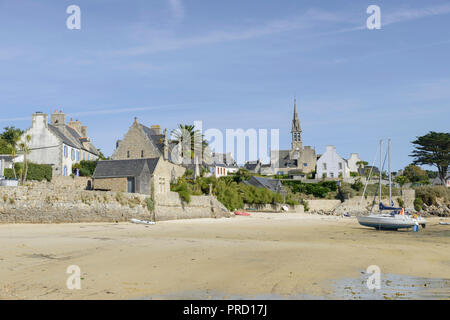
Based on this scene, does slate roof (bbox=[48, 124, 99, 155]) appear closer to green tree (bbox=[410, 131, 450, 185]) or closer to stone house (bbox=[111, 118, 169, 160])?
stone house (bbox=[111, 118, 169, 160])

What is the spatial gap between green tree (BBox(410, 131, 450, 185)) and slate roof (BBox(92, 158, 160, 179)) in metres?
54.3

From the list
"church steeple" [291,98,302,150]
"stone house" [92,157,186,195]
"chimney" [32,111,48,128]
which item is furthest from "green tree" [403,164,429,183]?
"chimney" [32,111,48,128]

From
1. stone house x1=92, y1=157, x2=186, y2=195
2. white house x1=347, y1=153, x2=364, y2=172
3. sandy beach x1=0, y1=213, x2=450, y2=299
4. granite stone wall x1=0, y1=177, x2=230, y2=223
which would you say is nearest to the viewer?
sandy beach x1=0, y1=213, x2=450, y2=299

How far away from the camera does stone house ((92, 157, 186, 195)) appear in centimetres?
3006

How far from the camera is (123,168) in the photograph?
107ft

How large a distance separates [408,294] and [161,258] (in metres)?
6.05

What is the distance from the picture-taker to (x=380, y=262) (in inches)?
455

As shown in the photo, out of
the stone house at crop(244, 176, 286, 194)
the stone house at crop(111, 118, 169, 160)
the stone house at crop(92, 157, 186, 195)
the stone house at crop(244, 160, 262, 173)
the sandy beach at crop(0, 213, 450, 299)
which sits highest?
the stone house at crop(111, 118, 169, 160)

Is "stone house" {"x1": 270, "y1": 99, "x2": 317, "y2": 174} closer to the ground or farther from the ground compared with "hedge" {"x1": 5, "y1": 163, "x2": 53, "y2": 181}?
farther from the ground

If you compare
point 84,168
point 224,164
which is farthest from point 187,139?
point 224,164

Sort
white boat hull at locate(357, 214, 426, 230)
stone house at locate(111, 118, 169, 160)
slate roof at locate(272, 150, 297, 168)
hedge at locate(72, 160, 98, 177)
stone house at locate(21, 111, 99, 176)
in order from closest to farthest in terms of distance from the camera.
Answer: white boat hull at locate(357, 214, 426, 230) → stone house at locate(21, 111, 99, 176) → hedge at locate(72, 160, 98, 177) → stone house at locate(111, 118, 169, 160) → slate roof at locate(272, 150, 297, 168)

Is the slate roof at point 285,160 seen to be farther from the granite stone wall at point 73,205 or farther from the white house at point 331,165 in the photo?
the granite stone wall at point 73,205
